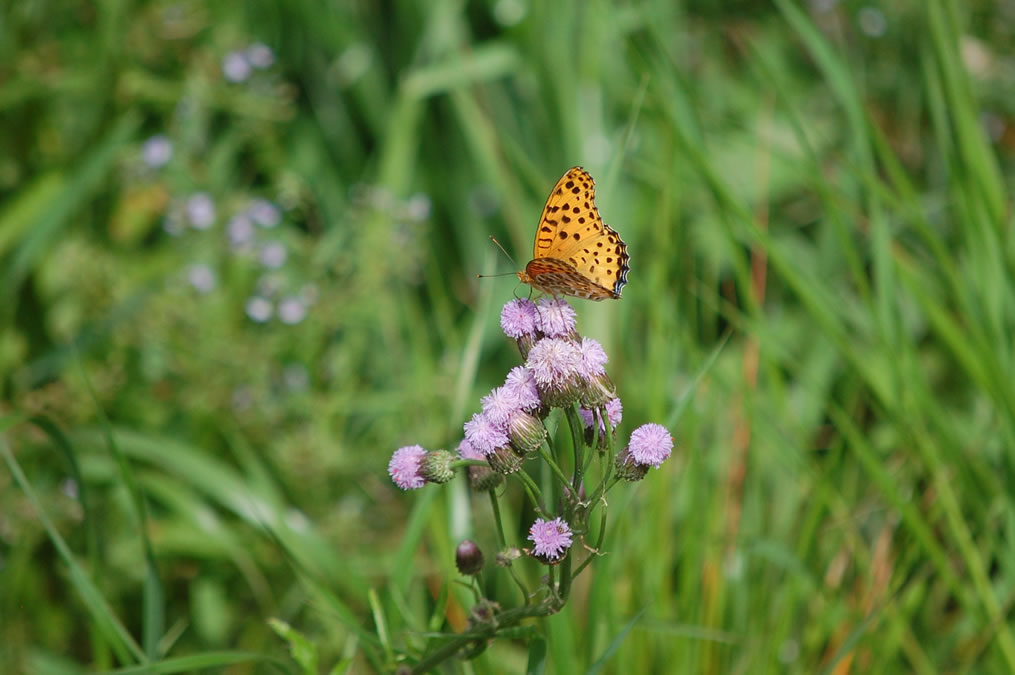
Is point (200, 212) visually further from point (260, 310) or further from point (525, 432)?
point (525, 432)

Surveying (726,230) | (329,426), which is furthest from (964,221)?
(329,426)

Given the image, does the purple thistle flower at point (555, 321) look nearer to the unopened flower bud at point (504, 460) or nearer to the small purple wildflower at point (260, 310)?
the unopened flower bud at point (504, 460)

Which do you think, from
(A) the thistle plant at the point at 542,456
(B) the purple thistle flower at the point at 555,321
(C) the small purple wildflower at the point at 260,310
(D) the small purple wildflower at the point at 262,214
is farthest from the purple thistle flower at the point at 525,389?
(D) the small purple wildflower at the point at 262,214

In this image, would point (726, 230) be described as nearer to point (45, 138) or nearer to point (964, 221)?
point (964, 221)

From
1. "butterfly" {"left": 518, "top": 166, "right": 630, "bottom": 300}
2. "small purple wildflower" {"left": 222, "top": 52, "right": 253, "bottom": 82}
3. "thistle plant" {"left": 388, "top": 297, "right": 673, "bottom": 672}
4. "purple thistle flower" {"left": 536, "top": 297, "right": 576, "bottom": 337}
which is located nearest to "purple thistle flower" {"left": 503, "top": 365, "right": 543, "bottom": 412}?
"thistle plant" {"left": 388, "top": 297, "right": 673, "bottom": 672}

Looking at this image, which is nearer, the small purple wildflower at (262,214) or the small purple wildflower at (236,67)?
the small purple wildflower at (262,214)

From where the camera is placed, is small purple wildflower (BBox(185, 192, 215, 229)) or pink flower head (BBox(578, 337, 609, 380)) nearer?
pink flower head (BBox(578, 337, 609, 380))

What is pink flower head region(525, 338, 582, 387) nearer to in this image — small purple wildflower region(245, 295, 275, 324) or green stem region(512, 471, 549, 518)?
green stem region(512, 471, 549, 518)
